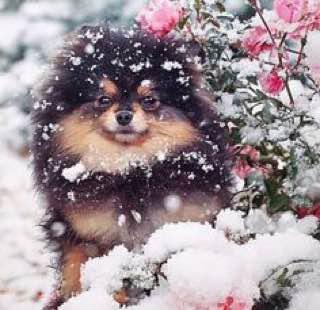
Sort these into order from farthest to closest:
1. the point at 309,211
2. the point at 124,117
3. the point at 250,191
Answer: the point at 124,117 → the point at 250,191 → the point at 309,211

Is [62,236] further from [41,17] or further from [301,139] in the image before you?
[301,139]

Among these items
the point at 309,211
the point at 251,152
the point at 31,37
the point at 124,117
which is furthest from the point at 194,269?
the point at 31,37

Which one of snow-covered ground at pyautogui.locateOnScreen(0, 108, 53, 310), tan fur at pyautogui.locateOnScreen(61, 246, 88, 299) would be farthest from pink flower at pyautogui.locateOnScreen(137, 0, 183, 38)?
tan fur at pyautogui.locateOnScreen(61, 246, 88, 299)

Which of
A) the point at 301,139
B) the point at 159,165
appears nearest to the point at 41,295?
the point at 159,165

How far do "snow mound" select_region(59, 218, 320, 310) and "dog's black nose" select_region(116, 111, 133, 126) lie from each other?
350 millimetres

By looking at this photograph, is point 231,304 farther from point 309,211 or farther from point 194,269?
point 309,211

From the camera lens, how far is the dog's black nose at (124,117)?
0.94 metres

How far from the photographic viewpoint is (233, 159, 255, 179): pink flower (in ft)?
2.81

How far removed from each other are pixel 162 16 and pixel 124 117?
160mm

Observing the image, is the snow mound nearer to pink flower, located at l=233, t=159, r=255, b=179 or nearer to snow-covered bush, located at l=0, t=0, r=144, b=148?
pink flower, located at l=233, t=159, r=255, b=179

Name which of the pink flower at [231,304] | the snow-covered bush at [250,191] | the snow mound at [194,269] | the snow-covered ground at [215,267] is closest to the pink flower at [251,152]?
the snow-covered bush at [250,191]

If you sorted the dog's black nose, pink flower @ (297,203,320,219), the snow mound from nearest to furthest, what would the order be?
the snow mound → pink flower @ (297,203,320,219) → the dog's black nose

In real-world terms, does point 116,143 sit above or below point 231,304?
below

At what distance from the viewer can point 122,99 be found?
97 cm
